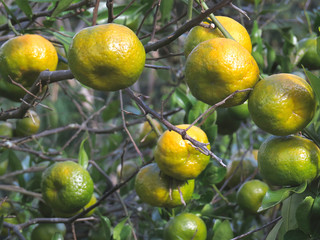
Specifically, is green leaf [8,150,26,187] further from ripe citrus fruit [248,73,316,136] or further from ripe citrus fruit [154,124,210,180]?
ripe citrus fruit [248,73,316,136]

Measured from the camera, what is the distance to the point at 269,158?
932mm

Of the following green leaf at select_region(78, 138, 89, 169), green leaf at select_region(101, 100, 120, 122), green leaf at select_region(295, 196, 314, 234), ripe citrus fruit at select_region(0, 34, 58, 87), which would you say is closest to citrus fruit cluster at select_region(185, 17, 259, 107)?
green leaf at select_region(295, 196, 314, 234)

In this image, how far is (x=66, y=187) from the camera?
123 cm

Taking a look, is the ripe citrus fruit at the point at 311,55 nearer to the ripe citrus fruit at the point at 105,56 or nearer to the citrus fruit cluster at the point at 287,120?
the citrus fruit cluster at the point at 287,120

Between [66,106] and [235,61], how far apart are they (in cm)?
233

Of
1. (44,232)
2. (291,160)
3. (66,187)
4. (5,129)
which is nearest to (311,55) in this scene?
(291,160)

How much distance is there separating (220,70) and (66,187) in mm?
657

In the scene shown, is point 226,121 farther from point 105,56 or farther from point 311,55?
point 105,56

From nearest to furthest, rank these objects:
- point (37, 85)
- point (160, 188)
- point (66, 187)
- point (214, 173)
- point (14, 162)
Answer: point (37, 85)
point (160, 188)
point (66, 187)
point (214, 173)
point (14, 162)

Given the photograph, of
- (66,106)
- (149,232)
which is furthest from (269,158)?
(66,106)

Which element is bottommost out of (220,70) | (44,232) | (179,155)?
(44,232)

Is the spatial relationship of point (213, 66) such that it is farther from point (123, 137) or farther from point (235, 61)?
point (123, 137)

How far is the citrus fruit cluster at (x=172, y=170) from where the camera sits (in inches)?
39.6

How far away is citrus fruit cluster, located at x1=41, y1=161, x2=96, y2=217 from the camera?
1232 mm
